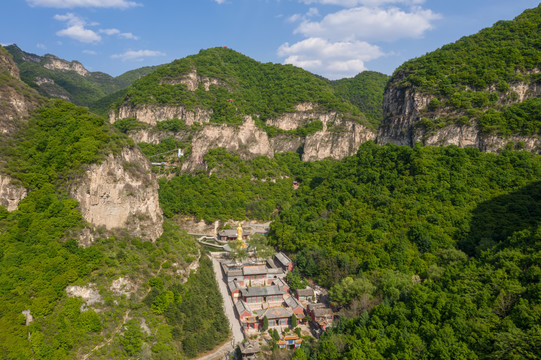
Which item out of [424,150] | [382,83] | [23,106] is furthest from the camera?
[382,83]

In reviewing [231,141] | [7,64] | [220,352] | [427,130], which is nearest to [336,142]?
[231,141]

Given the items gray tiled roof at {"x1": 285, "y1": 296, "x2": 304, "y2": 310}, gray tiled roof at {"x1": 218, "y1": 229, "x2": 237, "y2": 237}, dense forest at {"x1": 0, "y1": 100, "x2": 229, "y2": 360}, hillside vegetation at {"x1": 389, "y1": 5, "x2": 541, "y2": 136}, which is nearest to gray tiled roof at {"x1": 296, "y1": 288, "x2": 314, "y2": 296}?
gray tiled roof at {"x1": 285, "y1": 296, "x2": 304, "y2": 310}

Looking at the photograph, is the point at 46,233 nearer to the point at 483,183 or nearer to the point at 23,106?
the point at 23,106

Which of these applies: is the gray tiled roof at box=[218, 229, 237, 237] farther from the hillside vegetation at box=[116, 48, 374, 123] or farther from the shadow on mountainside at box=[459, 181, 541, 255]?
the hillside vegetation at box=[116, 48, 374, 123]

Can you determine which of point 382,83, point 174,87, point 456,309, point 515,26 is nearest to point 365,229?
point 456,309

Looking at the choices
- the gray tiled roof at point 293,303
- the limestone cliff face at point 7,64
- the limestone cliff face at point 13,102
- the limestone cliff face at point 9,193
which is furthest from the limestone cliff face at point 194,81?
the gray tiled roof at point 293,303
